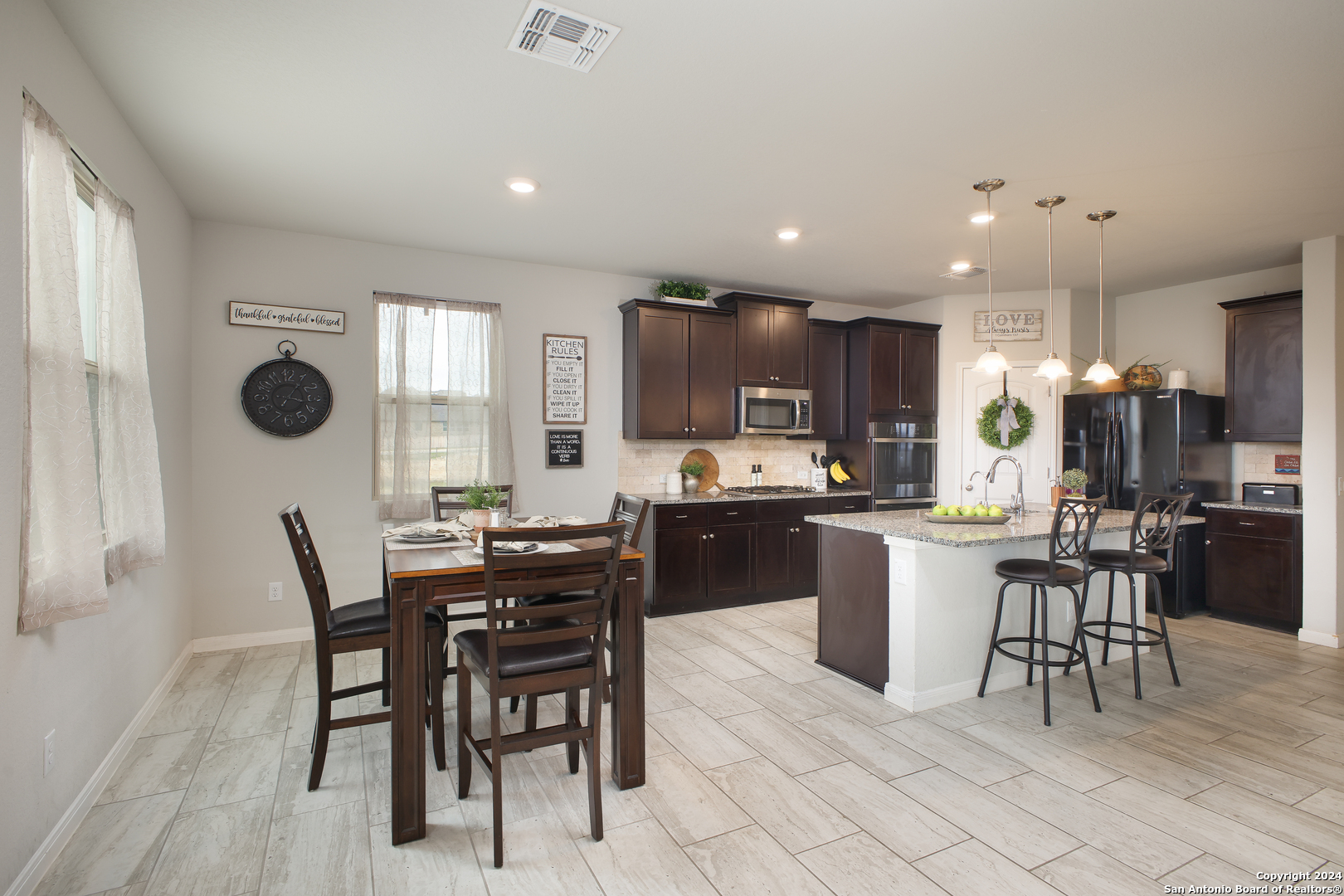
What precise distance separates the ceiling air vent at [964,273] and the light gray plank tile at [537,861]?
15.6 feet

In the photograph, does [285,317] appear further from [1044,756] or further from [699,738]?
[1044,756]

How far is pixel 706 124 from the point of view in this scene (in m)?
2.85

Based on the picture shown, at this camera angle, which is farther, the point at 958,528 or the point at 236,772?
the point at 958,528

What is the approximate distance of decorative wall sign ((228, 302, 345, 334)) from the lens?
4195mm

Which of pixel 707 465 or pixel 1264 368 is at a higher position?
pixel 1264 368

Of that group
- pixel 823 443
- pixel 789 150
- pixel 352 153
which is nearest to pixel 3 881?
pixel 352 153

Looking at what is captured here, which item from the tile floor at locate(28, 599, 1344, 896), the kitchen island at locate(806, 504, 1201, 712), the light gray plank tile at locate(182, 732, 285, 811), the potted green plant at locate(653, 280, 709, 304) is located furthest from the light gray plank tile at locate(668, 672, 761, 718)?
Result: the potted green plant at locate(653, 280, 709, 304)

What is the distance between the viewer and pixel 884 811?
2348mm

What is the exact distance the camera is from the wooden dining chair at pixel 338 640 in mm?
2404

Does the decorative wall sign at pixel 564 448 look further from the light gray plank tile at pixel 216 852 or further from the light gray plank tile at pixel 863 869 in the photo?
the light gray plank tile at pixel 863 869

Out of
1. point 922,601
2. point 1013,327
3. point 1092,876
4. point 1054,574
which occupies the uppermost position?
point 1013,327

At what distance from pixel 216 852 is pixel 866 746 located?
93.4 inches

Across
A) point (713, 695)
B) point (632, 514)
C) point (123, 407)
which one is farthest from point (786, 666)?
point (123, 407)

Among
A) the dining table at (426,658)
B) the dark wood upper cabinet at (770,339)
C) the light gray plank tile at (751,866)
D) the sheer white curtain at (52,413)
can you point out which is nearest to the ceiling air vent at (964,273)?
the dark wood upper cabinet at (770,339)
